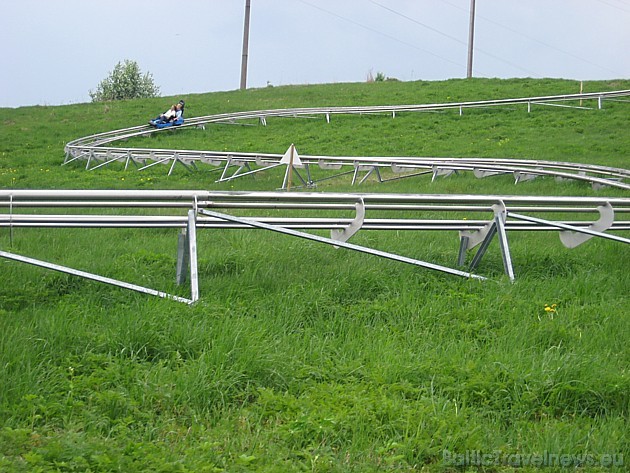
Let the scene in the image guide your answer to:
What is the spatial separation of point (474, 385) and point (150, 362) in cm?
196

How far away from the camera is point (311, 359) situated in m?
4.87

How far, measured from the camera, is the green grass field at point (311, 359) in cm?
382

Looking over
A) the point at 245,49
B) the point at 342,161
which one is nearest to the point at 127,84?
the point at 245,49

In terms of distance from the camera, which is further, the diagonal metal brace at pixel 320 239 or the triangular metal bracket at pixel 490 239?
the triangular metal bracket at pixel 490 239

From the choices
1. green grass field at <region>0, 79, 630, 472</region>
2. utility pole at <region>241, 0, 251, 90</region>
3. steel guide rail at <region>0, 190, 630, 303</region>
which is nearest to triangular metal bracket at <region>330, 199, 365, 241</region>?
steel guide rail at <region>0, 190, 630, 303</region>

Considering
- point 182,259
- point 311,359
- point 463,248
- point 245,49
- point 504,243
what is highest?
point 245,49

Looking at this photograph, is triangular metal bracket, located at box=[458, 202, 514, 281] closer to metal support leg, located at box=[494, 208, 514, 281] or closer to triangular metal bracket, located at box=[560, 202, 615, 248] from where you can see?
metal support leg, located at box=[494, 208, 514, 281]

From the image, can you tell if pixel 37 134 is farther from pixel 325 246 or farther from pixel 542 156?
pixel 325 246

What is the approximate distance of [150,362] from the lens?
4.62 meters

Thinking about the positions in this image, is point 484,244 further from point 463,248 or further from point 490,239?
point 463,248

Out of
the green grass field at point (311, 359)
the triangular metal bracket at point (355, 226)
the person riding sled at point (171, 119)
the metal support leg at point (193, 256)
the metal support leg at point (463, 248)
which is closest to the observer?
the green grass field at point (311, 359)

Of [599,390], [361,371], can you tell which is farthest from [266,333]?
[599,390]

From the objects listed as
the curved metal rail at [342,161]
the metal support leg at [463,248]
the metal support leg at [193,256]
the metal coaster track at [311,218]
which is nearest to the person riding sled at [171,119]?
the curved metal rail at [342,161]

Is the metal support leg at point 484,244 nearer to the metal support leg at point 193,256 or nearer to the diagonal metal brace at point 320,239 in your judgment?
the diagonal metal brace at point 320,239
